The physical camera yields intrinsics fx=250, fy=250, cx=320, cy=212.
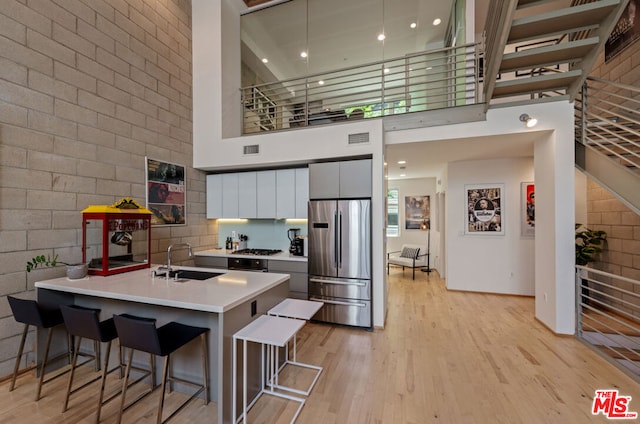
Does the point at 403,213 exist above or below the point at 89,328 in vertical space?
above

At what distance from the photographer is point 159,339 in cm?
165

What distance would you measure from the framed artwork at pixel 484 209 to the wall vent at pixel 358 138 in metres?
2.87

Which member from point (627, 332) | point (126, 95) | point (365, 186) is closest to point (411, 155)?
point (365, 186)

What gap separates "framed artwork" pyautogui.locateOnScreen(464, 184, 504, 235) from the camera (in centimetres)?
486

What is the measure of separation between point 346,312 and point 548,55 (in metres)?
3.86

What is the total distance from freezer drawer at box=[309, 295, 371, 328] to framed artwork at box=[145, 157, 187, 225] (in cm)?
265

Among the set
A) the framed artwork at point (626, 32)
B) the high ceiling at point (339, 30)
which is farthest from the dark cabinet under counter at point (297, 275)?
the framed artwork at point (626, 32)

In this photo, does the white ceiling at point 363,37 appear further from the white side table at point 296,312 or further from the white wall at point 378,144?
the white side table at point 296,312

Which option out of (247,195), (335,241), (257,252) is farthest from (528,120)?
(257,252)

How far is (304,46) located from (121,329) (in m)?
5.98

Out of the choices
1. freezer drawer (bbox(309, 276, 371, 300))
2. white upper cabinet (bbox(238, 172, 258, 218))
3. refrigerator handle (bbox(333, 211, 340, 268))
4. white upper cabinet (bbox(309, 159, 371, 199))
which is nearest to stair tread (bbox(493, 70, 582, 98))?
white upper cabinet (bbox(309, 159, 371, 199))

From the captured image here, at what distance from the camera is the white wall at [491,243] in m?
4.73

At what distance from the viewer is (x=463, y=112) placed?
343 centimetres

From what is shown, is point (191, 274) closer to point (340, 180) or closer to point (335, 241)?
point (335, 241)
